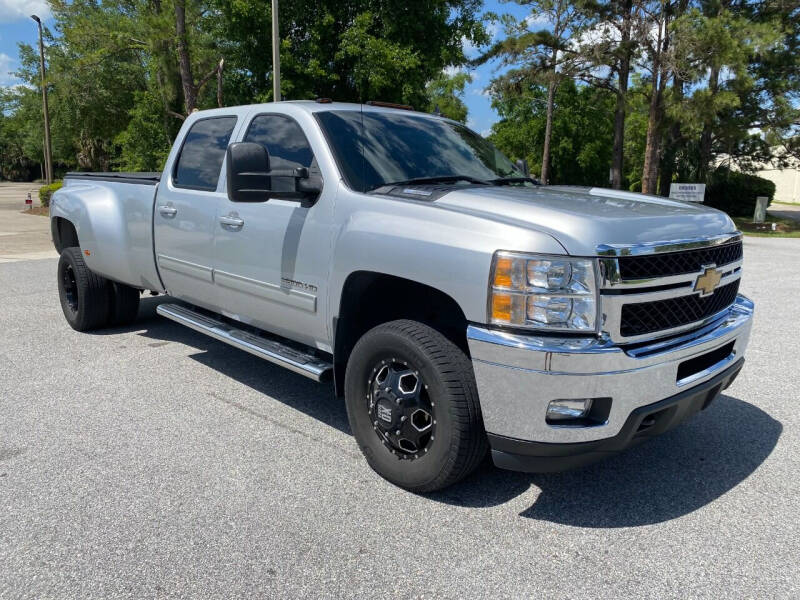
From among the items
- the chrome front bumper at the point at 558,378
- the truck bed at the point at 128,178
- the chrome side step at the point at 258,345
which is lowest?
the chrome side step at the point at 258,345

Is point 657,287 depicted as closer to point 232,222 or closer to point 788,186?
point 232,222

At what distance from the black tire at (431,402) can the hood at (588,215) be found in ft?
2.10

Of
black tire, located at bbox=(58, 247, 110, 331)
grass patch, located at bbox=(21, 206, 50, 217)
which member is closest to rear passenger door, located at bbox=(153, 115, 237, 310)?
black tire, located at bbox=(58, 247, 110, 331)

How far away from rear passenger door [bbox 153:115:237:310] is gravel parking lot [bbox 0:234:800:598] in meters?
0.79

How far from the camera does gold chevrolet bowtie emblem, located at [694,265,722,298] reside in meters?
2.99

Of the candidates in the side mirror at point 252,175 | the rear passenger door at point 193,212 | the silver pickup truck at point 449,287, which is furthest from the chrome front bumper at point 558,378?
the rear passenger door at point 193,212

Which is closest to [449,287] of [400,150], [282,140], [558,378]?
[558,378]

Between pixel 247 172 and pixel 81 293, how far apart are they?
11.3 feet

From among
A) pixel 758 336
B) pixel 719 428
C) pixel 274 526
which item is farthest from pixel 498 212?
pixel 758 336

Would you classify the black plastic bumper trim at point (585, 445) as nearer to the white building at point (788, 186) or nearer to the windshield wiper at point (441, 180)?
the windshield wiper at point (441, 180)

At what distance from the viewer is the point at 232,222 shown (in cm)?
419

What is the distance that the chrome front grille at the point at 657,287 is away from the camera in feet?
8.59

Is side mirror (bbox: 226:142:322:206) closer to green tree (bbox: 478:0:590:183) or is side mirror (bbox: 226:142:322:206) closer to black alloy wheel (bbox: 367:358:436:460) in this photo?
black alloy wheel (bbox: 367:358:436:460)

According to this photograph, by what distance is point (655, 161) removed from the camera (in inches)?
951
